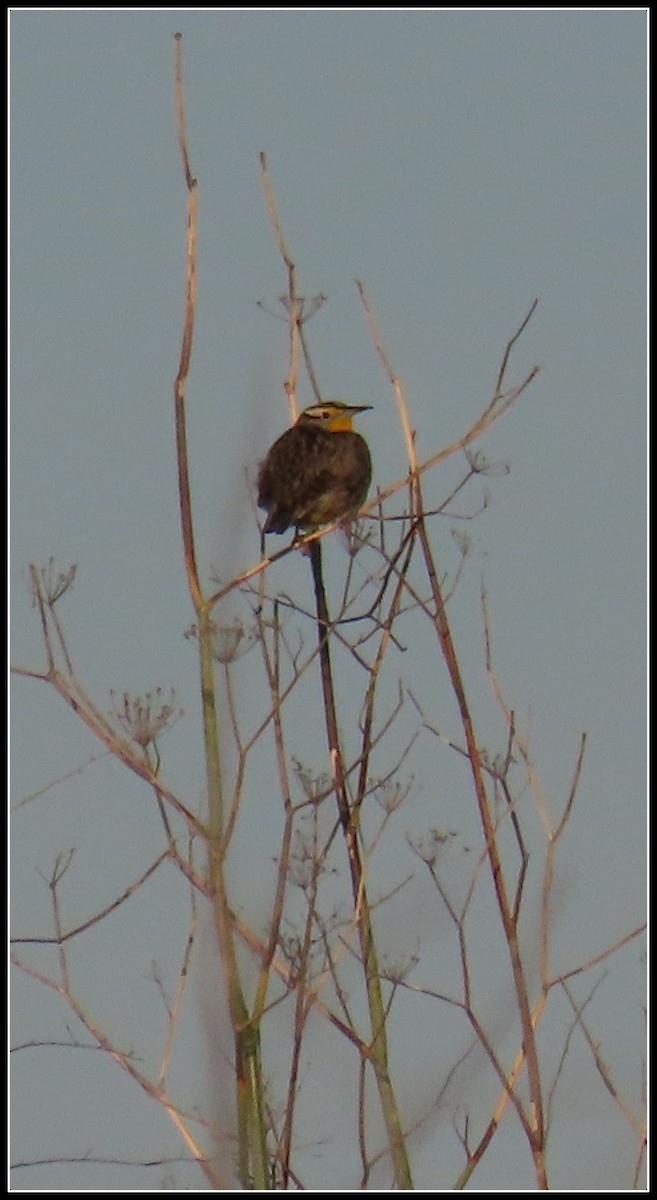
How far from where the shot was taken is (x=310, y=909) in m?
2.89

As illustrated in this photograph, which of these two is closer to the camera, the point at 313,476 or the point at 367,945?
the point at 367,945

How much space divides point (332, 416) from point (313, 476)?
0.35 meters

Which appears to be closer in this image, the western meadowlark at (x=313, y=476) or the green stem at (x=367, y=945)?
the green stem at (x=367, y=945)

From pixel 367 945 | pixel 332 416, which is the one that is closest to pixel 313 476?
pixel 332 416

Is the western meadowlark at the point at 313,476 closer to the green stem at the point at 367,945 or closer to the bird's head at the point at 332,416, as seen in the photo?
the bird's head at the point at 332,416

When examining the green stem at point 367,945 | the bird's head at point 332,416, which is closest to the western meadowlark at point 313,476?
the bird's head at point 332,416

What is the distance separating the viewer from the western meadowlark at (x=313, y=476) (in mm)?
4848


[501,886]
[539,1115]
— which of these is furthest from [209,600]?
[539,1115]

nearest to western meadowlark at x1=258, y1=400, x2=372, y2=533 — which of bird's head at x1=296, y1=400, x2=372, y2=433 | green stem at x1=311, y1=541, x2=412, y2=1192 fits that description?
bird's head at x1=296, y1=400, x2=372, y2=433

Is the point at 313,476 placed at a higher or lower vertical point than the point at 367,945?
higher

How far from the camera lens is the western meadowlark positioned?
15.9 ft

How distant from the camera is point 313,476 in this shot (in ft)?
16.1

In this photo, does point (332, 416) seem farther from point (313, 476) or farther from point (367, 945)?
point (367, 945)

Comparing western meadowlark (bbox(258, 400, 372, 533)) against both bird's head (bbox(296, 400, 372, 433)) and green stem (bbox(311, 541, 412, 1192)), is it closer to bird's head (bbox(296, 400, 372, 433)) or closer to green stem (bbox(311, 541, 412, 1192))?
bird's head (bbox(296, 400, 372, 433))
